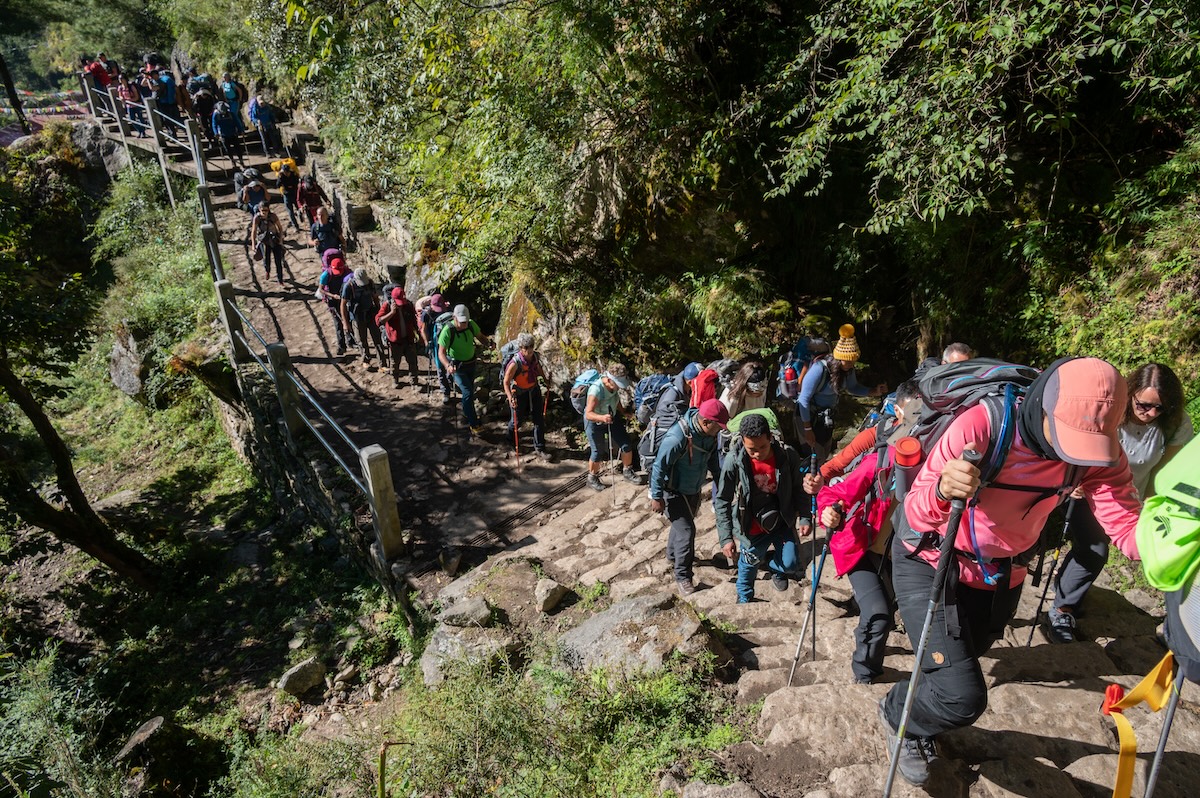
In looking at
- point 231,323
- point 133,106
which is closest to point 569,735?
point 231,323

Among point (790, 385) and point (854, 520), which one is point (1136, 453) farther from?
point (790, 385)

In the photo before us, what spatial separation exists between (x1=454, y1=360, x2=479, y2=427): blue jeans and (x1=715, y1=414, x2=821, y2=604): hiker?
180 inches

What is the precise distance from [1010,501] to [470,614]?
3.94 metres

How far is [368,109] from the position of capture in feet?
40.5

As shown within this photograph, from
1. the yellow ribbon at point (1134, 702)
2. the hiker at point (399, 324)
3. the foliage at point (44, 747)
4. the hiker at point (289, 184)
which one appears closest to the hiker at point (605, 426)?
the hiker at point (399, 324)

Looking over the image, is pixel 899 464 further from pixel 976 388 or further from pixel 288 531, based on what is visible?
pixel 288 531

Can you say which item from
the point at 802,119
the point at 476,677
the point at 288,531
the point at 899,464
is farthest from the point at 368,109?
the point at 899,464

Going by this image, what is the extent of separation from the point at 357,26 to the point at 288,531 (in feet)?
Answer: 21.1

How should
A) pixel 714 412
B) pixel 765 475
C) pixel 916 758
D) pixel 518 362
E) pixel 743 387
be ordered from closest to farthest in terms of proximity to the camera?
pixel 916 758
pixel 765 475
pixel 714 412
pixel 743 387
pixel 518 362

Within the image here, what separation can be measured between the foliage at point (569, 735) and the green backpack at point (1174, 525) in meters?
2.04

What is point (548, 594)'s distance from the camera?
17.6 feet

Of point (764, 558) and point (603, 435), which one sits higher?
point (603, 435)

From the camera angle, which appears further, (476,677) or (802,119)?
(802,119)

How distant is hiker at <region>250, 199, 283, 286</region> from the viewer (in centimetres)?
1266
